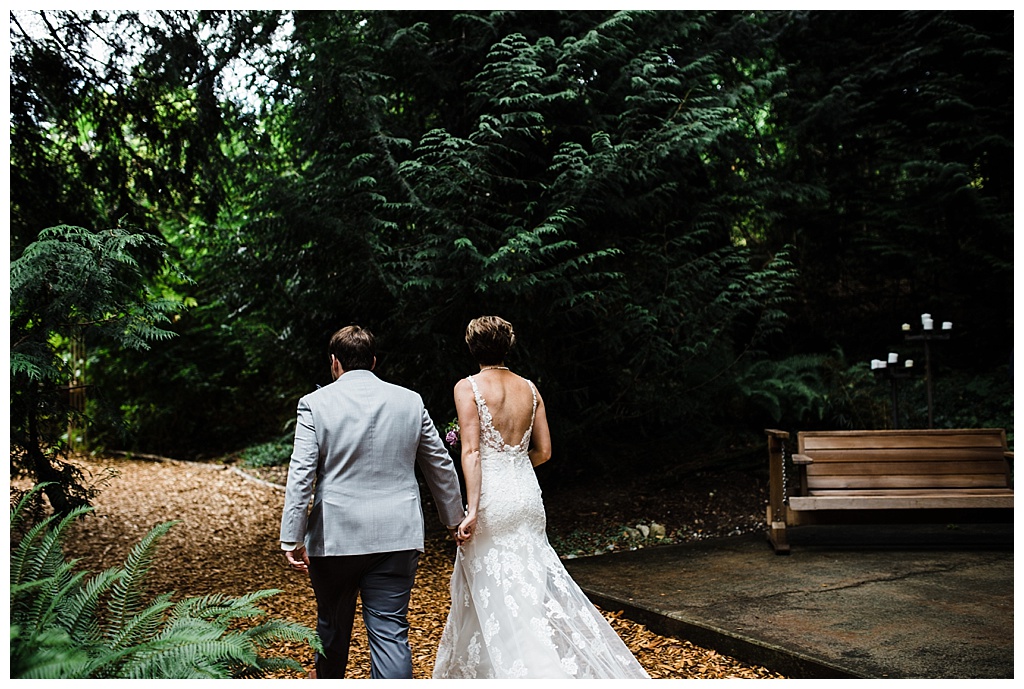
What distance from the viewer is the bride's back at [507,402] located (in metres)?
3.78

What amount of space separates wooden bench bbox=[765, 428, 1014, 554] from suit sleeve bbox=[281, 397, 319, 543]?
4129 millimetres

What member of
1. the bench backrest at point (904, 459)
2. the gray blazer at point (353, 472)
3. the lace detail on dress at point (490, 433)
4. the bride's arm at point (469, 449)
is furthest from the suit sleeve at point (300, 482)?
the bench backrest at point (904, 459)

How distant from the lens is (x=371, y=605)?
10.4ft

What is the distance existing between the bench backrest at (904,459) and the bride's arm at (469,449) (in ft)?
12.4

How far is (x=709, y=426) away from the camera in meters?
9.23

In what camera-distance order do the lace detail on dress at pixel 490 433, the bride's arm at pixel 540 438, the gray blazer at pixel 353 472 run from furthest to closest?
the bride's arm at pixel 540 438 < the lace detail on dress at pixel 490 433 < the gray blazer at pixel 353 472

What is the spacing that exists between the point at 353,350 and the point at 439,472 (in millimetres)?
659

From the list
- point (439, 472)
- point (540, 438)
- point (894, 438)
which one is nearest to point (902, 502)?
point (894, 438)

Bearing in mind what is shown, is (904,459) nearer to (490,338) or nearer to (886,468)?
(886,468)

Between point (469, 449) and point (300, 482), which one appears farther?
point (469, 449)

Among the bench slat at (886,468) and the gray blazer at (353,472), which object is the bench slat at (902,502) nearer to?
the bench slat at (886,468)

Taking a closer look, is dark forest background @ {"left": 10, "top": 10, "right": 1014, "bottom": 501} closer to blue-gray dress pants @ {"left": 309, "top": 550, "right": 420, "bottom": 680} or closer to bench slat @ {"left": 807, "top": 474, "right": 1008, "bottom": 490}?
bench slat @ {"left": 807, "top": 474, "right": 1008, "bottom": 490}

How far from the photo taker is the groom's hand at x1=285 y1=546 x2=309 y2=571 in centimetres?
308

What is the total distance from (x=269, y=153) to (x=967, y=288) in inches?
350
